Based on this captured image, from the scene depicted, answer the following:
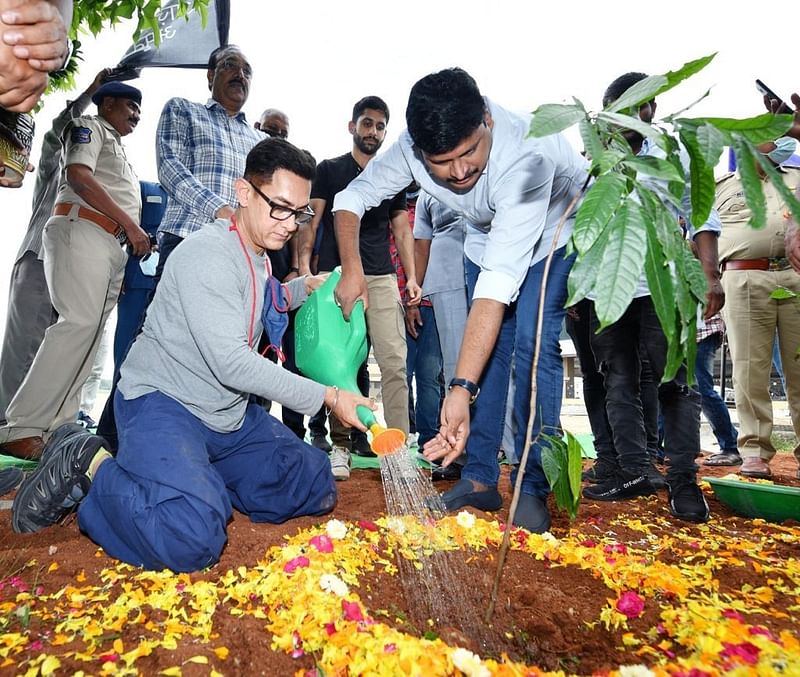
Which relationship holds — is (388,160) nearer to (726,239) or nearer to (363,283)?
(363,283)

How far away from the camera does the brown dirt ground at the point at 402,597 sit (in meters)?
1.08

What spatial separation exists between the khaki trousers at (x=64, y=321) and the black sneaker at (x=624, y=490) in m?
2.56

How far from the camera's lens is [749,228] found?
2998mm

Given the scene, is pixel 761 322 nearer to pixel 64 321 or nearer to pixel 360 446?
pixel 360 446

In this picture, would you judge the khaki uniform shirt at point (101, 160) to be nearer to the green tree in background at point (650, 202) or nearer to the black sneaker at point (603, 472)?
the green tree in background at point (650, 202)

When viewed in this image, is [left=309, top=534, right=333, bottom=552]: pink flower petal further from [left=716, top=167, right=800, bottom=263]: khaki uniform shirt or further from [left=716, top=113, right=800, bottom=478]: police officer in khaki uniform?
[left=716, top=167, right=800, bottom=263]: khaki uniform shirt

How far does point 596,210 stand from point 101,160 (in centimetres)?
298

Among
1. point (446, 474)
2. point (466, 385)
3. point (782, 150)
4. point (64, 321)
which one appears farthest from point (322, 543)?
point (782, 150)

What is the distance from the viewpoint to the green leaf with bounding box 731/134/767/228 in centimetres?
76

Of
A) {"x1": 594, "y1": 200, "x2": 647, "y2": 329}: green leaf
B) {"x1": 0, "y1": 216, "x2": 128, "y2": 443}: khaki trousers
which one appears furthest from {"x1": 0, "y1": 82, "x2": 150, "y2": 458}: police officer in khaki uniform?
{"x1": 594, "y1": 200, "x2": 647, "y2": 329}: green leaf

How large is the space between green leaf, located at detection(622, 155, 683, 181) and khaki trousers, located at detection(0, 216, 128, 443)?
2.63 m

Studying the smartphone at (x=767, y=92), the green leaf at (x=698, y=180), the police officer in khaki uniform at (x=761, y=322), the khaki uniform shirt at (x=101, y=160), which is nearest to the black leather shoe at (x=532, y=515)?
the green leaf at (x=698, y=180)

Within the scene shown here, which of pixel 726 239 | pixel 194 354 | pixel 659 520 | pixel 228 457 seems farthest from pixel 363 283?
pixel 726 239

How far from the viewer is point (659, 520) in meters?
2.11
